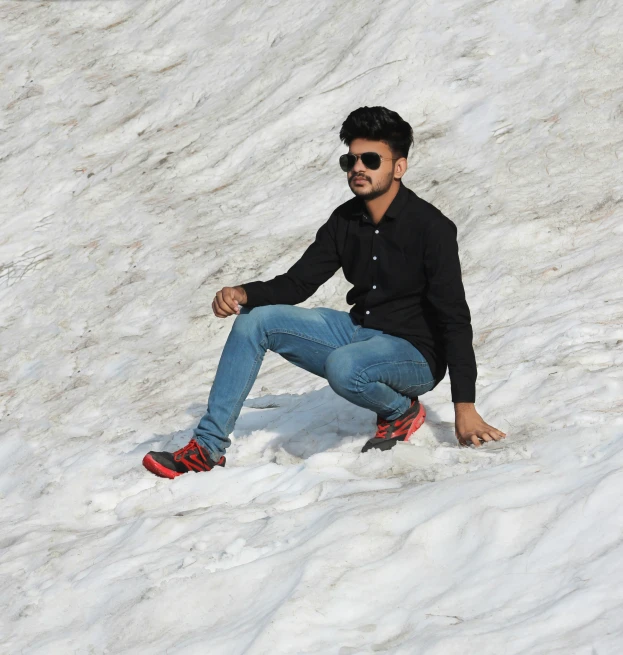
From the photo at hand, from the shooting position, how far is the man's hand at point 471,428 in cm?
461

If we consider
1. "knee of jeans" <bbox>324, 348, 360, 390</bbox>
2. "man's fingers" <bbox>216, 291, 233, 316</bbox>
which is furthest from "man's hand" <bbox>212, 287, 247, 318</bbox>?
"knee of jeans" <bbox>324, 348, 360, 390</bbox>

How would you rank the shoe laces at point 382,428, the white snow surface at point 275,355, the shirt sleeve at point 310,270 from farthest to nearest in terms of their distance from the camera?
1. the shirt sleeve at point 310,270
2. the shoe laces at point 382,428
3. the white snow surface at point 275,355

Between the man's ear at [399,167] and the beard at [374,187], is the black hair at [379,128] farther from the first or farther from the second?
the beard at [374,187]

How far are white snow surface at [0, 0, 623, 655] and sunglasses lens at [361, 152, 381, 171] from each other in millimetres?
1502

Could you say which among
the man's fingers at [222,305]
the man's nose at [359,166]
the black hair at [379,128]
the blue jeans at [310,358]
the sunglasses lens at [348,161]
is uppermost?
the black hair at [379,128]

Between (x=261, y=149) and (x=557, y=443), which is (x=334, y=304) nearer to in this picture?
(x=261, y=149)

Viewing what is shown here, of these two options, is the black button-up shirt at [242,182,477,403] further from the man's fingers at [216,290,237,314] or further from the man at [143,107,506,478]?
the man's fingers at [216,290,237,314]

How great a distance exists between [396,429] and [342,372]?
570mm

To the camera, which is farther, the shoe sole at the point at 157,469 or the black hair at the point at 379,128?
the shoe sole at the point at 157,469

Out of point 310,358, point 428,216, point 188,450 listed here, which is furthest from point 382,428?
point 428,216

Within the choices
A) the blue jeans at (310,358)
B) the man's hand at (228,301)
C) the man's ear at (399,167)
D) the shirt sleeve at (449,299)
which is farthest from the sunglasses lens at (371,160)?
the man's hand at (228,301)

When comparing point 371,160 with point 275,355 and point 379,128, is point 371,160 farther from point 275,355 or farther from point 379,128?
point 275,355

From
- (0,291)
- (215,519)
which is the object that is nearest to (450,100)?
(0,291)

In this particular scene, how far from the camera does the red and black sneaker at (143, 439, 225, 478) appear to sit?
16.9 feet
